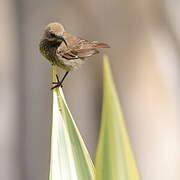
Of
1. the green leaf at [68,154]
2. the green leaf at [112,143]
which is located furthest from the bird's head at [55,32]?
the green leaf at [112,143]

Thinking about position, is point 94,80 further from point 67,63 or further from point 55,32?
point 55,32

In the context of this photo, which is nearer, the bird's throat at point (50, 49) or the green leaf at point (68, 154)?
the green leaf at point (68, 154)

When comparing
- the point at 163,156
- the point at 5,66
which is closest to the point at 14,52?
the point at 5,66

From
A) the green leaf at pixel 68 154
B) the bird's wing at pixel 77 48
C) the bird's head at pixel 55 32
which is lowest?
the green leaf at pixel 68 154

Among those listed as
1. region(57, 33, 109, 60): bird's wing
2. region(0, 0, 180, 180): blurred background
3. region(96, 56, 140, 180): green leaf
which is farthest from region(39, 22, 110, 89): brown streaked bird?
region(96, 56, 140, 180): green leaf

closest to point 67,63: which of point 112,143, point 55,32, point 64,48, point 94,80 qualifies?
point 64,48

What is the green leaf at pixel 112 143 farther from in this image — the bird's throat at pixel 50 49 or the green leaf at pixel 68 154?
the bird's throat at pixel 50 49

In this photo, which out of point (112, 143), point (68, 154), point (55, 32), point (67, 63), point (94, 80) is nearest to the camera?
point (112, 143)

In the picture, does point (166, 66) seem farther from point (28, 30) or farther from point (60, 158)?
point (60, 158)
